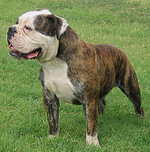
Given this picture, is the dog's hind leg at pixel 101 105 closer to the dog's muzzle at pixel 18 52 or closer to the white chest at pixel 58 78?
the white chest at pixel 58 78

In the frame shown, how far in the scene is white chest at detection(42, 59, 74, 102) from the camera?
3.94 m

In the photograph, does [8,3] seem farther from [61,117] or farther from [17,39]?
[17,39]

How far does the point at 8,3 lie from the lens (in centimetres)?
1289

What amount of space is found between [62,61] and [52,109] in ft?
2.46

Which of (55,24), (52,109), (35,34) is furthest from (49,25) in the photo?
(52,109)

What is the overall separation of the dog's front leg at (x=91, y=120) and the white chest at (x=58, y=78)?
227 millimetres

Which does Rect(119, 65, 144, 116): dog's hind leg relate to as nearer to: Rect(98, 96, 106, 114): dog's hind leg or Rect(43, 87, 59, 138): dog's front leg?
Rect(98, 96, 106, 114): dog's hind leg

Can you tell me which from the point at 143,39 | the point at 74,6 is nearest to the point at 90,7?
the point at 74,6

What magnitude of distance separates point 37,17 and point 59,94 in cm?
92

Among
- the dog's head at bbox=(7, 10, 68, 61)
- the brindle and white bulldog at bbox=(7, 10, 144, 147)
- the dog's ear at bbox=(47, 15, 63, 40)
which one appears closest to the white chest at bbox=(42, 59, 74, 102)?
the brindle and white bulldog at bbox=(7, 10, 144, 147)

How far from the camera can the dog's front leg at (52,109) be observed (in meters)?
4.30

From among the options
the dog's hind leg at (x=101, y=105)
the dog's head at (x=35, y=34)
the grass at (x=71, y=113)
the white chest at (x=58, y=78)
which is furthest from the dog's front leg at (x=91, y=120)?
the dog's hind leg at (x=101, y=105)

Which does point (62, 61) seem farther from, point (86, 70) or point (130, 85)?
point (130, 85)

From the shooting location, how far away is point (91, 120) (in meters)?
4.15
